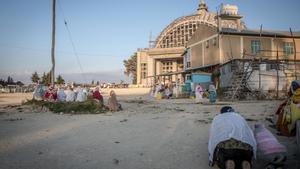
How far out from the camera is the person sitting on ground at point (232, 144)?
3.71m

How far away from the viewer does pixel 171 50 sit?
43250 mm

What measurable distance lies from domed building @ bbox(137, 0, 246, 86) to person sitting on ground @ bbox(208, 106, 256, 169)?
3309cm

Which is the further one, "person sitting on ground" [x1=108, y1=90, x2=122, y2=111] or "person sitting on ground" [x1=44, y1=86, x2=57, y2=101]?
"person sitting on ground" [x1=44, y1=86, x2=57, y2=101]

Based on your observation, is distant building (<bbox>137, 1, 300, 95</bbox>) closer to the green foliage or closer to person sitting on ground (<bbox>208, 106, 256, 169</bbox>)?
the green foliage

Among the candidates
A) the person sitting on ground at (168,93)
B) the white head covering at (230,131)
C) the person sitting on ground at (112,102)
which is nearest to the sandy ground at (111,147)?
the white head covering at (230,131)

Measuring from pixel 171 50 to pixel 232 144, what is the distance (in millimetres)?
40038

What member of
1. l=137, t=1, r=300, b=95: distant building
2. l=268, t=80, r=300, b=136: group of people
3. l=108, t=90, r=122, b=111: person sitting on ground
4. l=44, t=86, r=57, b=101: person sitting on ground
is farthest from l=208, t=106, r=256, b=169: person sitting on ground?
l=137, t=1, r=300, b=95: distant building

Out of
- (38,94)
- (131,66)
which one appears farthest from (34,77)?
(38,94)

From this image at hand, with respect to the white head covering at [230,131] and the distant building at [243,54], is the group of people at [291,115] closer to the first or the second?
the white head covering at [230,131]

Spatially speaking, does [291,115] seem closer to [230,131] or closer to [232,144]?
[230,131]

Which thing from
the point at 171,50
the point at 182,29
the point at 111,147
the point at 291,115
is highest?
the point at 182,29

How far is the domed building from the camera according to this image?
43500 mm

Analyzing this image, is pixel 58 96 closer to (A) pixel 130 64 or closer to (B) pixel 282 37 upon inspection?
(B) pixel 282 37

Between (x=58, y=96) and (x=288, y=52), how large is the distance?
22.3m
